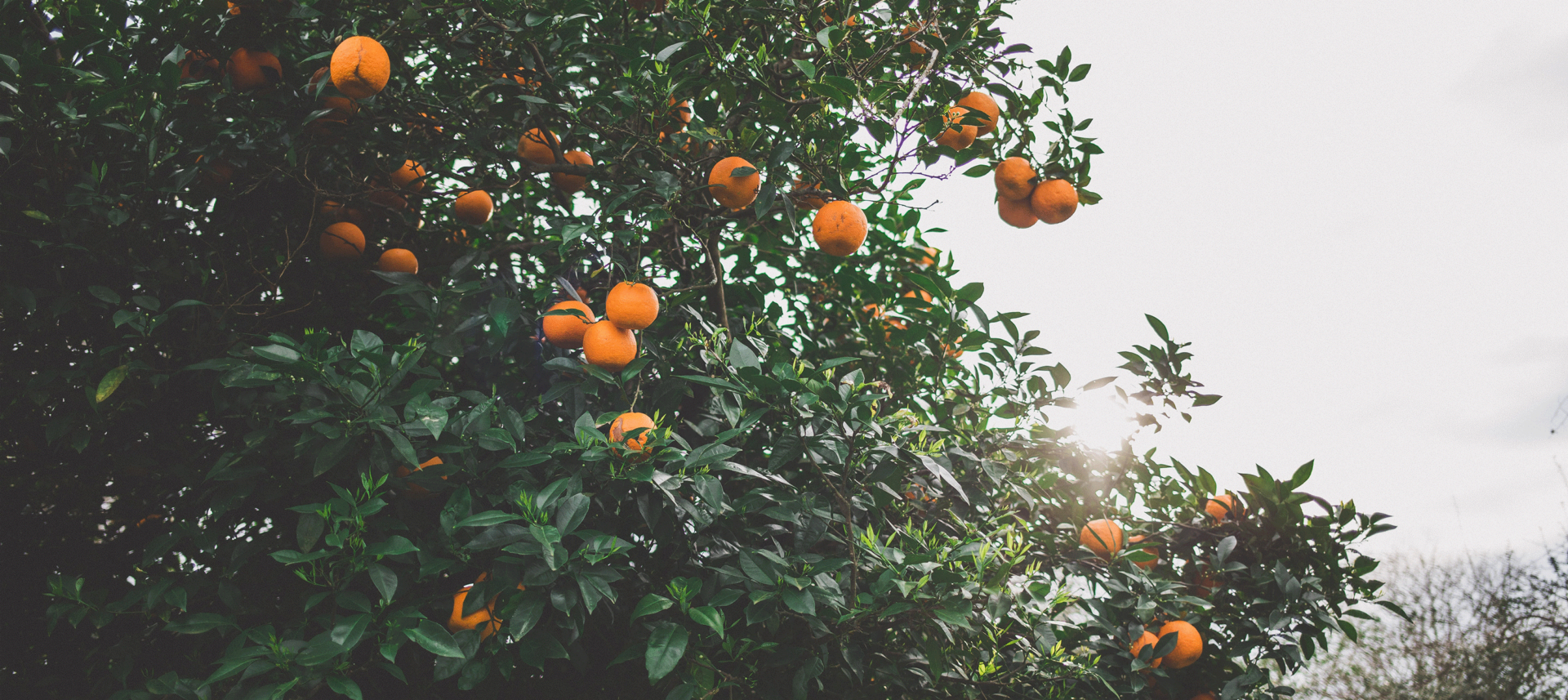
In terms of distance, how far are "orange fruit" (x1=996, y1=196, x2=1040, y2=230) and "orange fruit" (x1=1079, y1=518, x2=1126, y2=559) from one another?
0.88 m

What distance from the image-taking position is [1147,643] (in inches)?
78.5

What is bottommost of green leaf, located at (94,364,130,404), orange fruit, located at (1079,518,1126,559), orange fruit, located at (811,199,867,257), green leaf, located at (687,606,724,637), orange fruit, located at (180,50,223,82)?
green leaf, located at (687,606,724,637)

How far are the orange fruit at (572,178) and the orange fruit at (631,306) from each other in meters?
0.61

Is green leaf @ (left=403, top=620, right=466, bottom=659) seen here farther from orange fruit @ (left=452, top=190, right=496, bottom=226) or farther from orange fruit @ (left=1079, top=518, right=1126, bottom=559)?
orange fruit @ (left=1079, top=518, right=1126, bottom=559)

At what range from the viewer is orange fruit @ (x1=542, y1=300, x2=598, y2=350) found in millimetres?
1812

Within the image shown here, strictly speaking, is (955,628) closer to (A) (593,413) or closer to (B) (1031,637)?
(B) (1031,637)

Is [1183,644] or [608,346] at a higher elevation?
[608,346]

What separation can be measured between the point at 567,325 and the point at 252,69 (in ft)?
3.61

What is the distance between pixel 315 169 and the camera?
2189mm

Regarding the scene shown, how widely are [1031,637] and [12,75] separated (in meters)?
2.72

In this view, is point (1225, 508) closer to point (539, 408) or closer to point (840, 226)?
point (840, 226)

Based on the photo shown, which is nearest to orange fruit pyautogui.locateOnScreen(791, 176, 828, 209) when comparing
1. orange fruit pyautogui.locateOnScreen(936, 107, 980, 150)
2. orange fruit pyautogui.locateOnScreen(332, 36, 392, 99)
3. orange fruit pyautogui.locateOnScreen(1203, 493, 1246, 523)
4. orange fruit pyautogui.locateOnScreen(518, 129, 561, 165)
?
orange fruit pyautogui.locateOnScreen(936, 107, 980, 150)

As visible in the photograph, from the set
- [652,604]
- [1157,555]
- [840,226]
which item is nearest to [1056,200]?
[840,226]

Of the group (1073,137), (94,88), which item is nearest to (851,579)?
(1073,137)
